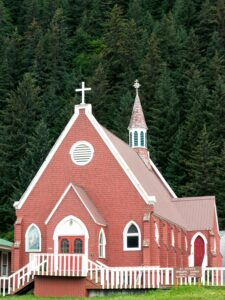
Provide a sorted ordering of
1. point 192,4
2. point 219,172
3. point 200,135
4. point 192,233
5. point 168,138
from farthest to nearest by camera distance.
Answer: point 192,4
point 168,138
point 200,135
point 219,172
point 192,233

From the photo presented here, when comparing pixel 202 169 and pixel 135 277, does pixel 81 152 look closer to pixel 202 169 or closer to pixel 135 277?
pixel 135 277

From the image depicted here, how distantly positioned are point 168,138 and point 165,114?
402cm

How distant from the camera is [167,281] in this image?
34188mm

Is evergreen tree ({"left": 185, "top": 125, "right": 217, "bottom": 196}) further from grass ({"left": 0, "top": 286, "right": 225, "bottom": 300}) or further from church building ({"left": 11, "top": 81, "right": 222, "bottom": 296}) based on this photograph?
grass ({"left": 0, "top": 286, "right": 225, "bottom": 300})

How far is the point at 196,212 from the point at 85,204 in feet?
45.7

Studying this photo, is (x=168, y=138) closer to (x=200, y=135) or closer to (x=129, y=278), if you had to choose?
(x=200, y=135)

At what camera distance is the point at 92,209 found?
40844 mm

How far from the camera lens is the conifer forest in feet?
248

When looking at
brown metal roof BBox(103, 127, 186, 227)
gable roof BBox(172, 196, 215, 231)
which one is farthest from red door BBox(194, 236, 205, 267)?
brown metal roof BBox(103, 127, 186, 227)

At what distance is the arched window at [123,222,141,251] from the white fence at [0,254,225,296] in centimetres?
449

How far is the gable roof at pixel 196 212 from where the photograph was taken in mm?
51062

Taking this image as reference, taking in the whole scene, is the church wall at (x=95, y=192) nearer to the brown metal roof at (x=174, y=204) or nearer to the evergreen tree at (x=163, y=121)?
the brown metal roof at (x=174, y=204)

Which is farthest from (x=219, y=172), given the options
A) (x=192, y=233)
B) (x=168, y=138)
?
(x=192, y=233)

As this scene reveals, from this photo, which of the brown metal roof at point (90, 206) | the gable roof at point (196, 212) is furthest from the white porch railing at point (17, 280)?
the gable roof at point (196, 212)
